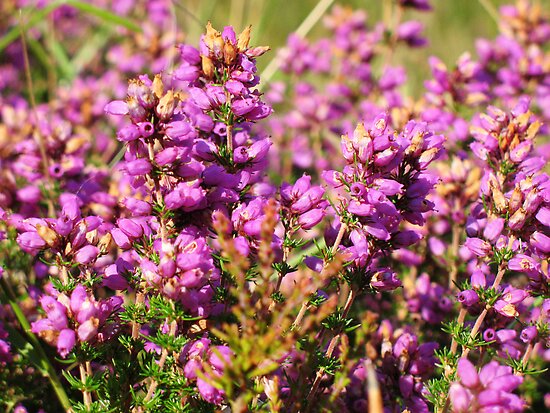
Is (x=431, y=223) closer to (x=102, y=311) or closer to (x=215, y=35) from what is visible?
(x=215, y=35)

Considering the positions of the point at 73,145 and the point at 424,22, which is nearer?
the point at 73,145

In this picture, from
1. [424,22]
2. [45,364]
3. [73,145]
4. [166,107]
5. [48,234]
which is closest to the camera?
[166,107]

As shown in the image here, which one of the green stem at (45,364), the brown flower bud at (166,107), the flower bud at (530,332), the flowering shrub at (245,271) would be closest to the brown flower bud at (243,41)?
the flowering shrub at (245,271)

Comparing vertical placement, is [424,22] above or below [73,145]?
above

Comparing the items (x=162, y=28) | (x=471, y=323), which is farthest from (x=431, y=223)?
(x=162, y=28)

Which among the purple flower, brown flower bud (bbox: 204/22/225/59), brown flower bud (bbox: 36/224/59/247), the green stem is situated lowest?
the green stem

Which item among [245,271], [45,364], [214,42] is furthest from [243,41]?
[45,364]

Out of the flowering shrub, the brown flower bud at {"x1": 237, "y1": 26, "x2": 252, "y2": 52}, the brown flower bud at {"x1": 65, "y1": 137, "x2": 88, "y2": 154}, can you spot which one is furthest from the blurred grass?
the brown flower bud at {"x1": 237, "y1": 26, "x2": 252, "y2": 52}

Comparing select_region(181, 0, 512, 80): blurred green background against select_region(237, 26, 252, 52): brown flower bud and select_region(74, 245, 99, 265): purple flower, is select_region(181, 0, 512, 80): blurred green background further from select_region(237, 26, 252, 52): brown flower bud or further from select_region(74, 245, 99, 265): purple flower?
select_region(74, 245, 99, 265): purple flower

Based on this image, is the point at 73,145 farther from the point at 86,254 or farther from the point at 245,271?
the point at 245,271

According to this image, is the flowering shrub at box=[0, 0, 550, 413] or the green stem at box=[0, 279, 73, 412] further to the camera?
the green stem at box=[0, 279, 73, 412]

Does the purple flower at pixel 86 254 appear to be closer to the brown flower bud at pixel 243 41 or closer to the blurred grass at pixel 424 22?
the brown flower bud at pixel 243 41
